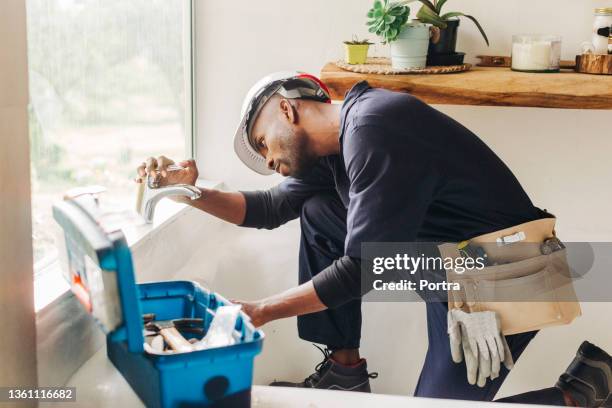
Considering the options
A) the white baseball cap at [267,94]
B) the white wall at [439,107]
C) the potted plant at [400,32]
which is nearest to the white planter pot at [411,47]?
the potted plant at [400,32]

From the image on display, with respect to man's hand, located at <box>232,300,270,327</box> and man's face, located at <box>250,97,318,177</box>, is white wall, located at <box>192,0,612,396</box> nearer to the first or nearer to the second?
man's face, located at <box>250,97,318,177</box>

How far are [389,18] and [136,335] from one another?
4.21 ft

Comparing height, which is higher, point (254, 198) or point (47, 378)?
point (254, 198)

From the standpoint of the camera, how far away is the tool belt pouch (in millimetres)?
1568

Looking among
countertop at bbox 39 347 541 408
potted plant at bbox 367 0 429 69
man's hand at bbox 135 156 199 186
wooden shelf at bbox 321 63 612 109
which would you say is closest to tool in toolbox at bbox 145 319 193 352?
countertop at bbox 39 347 541 408

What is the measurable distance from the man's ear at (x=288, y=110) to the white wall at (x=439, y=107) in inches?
23.4

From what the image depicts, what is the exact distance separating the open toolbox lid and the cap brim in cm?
68

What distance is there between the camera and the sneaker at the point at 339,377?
189 centimetres

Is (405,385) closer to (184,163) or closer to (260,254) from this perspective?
(260,254)

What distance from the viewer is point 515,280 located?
1.56 metres

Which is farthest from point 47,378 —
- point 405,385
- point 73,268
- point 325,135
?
point 405,385

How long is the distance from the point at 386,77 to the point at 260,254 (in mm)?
668

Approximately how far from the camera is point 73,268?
43.4 inches

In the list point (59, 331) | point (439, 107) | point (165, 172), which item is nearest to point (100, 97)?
point (165, 172)
